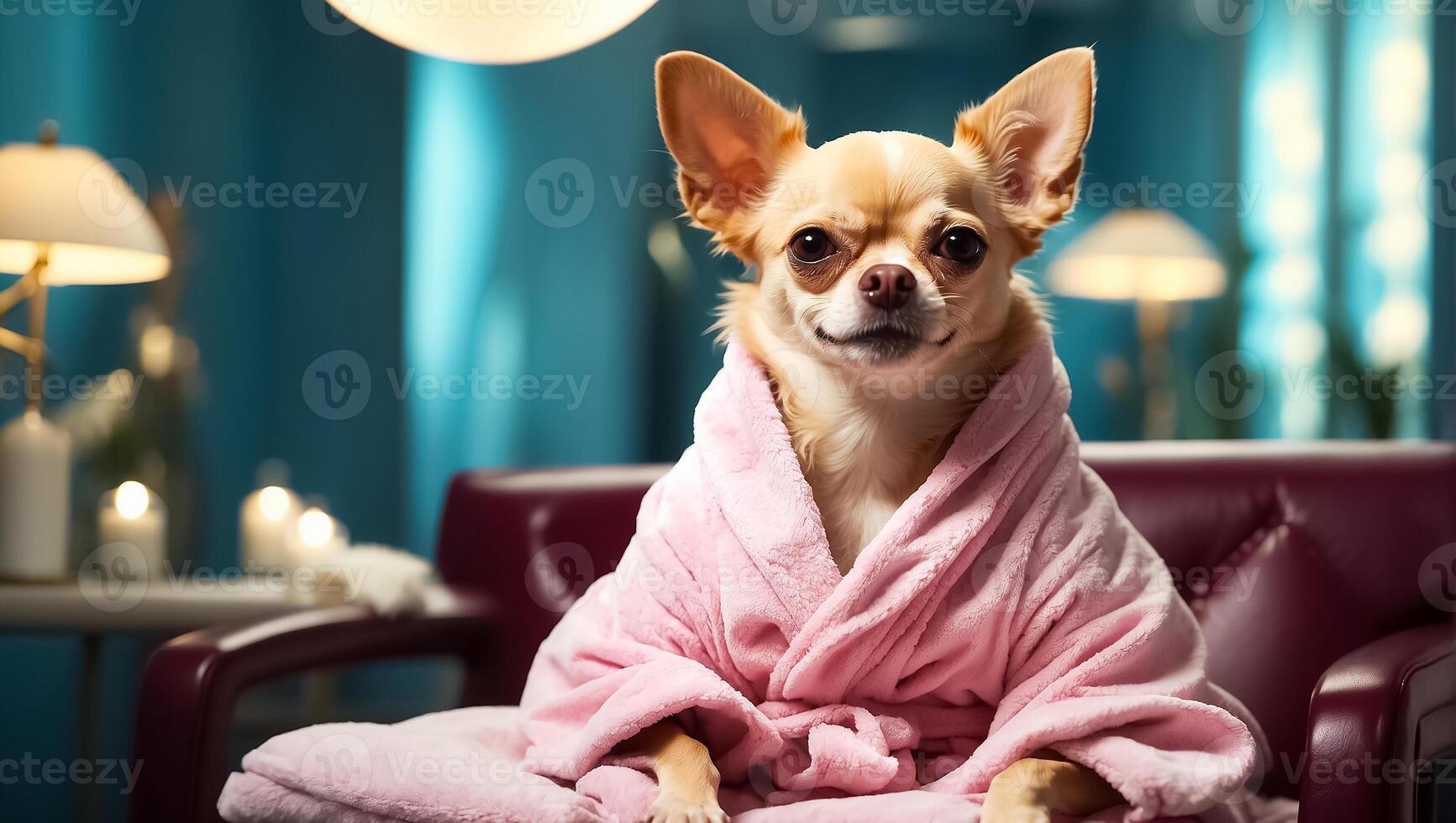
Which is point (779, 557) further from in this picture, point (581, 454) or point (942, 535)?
point (581, 454)

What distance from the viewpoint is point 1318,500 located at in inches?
58.6

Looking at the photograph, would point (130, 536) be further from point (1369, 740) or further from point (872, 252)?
point (1369, 740)

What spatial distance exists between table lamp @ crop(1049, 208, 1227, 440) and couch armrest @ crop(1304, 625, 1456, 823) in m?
2.34

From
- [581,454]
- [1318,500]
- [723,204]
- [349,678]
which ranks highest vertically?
[723,204]

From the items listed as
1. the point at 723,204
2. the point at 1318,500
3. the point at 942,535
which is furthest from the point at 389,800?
the point at 1318,500

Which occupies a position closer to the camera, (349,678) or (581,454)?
(349,678)

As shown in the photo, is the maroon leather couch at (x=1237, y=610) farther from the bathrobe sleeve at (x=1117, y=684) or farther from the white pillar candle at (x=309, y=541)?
the white pillar candle at (x=309, y=541)

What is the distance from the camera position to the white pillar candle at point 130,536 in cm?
214

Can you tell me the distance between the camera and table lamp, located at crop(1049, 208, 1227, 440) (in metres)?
3.25

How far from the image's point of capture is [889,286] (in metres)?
1.06

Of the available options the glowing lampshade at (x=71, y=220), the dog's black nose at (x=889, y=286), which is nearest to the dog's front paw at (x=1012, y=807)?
the dog's black nose at (x=889, y=286)

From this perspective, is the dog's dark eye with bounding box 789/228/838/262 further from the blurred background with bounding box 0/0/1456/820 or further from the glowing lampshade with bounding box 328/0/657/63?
the blurred background with bounding box 0/0/1456/820

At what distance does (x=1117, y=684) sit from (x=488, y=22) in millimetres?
975

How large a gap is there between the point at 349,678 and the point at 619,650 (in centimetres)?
173
